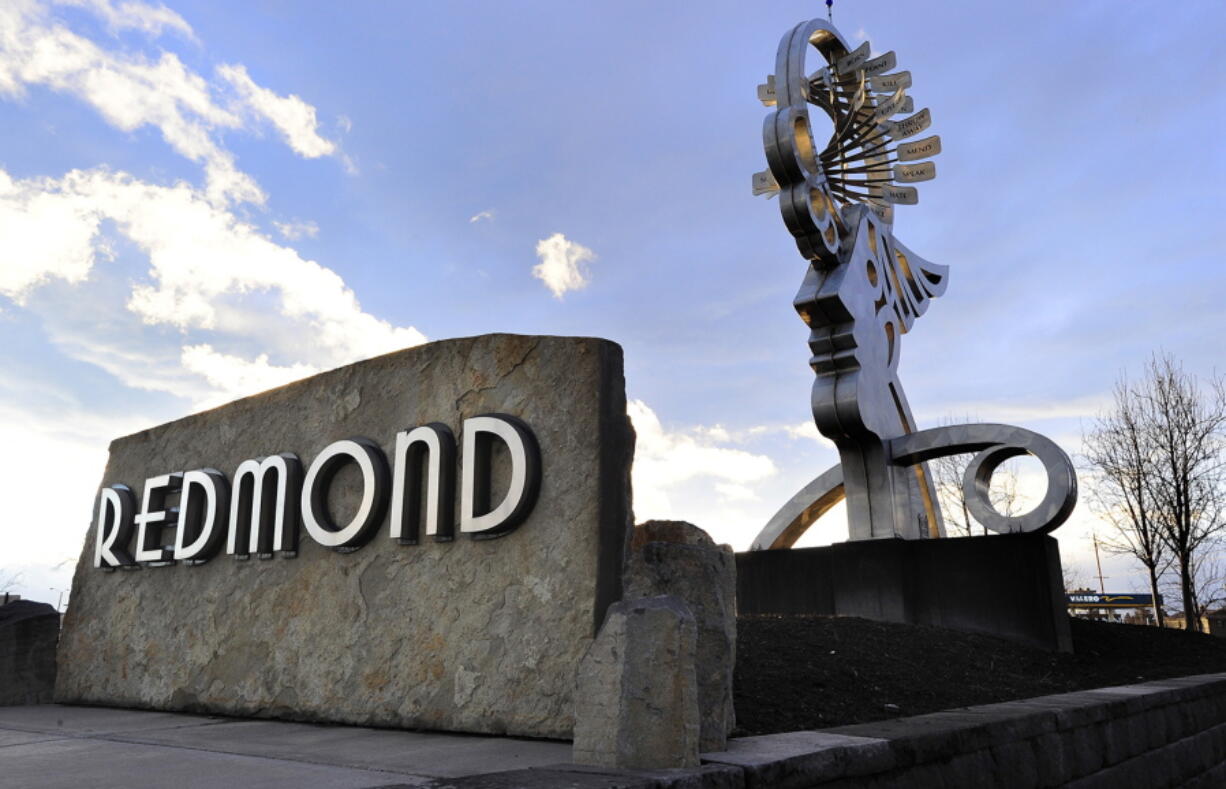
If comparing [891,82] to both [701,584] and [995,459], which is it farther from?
[701,584]

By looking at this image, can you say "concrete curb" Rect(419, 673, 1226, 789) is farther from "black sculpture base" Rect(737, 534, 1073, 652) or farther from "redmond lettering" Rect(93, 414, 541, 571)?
"black sculpture base" Rect(737, 534, 1073, 652)

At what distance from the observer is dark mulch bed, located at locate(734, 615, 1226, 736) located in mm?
4914

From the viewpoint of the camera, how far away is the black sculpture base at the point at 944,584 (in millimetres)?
9367

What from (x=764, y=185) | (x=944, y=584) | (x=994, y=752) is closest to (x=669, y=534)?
(x=994, y=752)

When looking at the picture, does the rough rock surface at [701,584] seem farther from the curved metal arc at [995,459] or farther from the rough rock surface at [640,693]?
the curved metal arc at [995,459]

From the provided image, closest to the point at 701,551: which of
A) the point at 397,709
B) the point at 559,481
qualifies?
the point at 559,481

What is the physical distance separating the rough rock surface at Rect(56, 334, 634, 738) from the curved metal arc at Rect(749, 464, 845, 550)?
28.6 feet

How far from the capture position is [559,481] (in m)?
4.12

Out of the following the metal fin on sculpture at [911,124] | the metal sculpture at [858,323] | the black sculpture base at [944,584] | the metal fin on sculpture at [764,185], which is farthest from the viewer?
the metal fin on sculpture at [911,124]

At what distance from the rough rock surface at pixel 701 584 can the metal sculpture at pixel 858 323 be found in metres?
7.60

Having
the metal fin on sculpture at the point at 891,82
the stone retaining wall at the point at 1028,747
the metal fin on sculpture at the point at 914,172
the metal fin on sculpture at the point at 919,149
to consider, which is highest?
the metal fin on sculpture at the point at 891,82

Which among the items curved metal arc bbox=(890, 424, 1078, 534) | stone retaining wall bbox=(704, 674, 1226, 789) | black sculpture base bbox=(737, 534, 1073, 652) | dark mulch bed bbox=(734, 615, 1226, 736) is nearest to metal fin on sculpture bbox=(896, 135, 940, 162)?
curved metal arc bbox=(890, 424, 1078, 534)

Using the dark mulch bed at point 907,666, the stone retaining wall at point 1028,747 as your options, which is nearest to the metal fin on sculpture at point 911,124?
the dark mulch bed at point 907,666

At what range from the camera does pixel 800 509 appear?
12.9 meters
